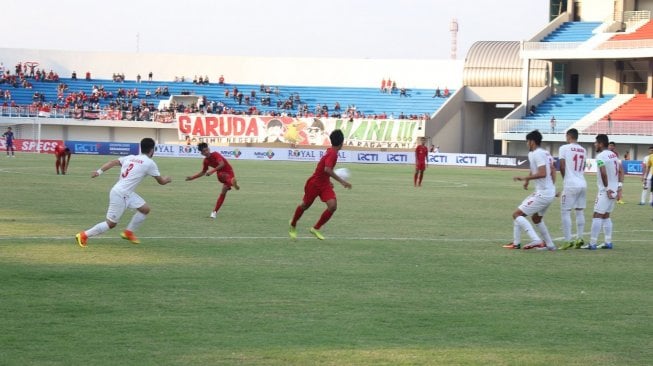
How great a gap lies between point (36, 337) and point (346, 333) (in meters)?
3.02

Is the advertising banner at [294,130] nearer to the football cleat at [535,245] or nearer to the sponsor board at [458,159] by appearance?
the sponsor board at [458,159]

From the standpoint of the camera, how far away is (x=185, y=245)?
17.9m

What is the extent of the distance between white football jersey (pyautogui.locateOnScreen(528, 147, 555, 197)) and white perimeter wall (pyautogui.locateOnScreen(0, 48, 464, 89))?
71.8 metres

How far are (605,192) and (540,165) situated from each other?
1.81 m

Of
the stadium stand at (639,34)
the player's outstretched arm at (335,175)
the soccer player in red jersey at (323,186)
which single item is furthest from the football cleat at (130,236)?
the stadium stand at (639,34)

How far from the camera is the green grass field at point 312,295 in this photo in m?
9.40

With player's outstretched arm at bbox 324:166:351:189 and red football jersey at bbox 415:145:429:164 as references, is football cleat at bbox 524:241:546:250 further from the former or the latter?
red football jersey at bbox 415:145:429:164

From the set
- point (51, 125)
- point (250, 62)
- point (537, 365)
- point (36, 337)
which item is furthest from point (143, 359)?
point (250, 62)

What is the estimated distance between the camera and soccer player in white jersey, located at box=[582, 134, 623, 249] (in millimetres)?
18828

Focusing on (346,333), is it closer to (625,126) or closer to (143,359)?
(143,359)

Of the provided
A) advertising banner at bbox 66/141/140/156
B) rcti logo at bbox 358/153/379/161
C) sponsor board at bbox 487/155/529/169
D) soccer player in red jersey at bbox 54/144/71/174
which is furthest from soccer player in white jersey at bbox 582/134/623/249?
advertising banner at bbox 66/141/140/156

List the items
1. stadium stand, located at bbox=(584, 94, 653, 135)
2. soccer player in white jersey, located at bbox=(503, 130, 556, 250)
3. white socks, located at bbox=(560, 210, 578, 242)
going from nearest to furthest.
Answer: soccer player in white jersey, located at bbox=(503, 130, 556, 250), white socks, located at bbox=(560, 210, 578, 242), stadium stand, located at bbox=(584, 94, 653, 135)

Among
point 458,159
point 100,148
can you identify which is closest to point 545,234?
point 458,159

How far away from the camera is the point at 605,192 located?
18.9 m
